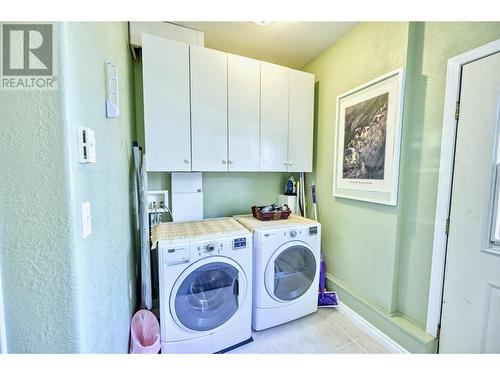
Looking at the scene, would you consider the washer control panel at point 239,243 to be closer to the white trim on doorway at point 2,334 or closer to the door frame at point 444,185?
the white trim on doorway at point 2,334

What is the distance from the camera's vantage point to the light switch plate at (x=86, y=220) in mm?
708

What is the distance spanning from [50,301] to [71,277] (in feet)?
0.32

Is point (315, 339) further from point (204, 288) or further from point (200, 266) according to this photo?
point (200, 266)

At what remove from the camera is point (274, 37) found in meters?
1.96

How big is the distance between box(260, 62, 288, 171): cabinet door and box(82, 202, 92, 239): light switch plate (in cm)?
153

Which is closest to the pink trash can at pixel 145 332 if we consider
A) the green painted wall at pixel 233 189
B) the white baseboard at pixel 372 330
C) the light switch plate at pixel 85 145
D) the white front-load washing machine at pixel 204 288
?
the white front-load washing machine at pixel 204 288

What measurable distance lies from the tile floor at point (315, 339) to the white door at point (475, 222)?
562 millimetres

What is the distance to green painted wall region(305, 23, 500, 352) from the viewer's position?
1360 millimetres

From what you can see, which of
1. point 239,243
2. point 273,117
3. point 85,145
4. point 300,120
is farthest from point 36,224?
point 300,120

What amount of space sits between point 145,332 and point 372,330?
5.94 ft

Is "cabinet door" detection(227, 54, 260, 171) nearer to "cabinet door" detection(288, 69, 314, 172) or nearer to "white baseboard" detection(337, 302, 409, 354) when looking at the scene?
"cabinet door" detection(288, 69, 314, 172)

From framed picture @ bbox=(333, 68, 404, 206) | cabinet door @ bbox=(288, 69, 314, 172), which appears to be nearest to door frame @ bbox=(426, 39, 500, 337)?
framed picture @ bbox=(333, 68, 404, 206)
